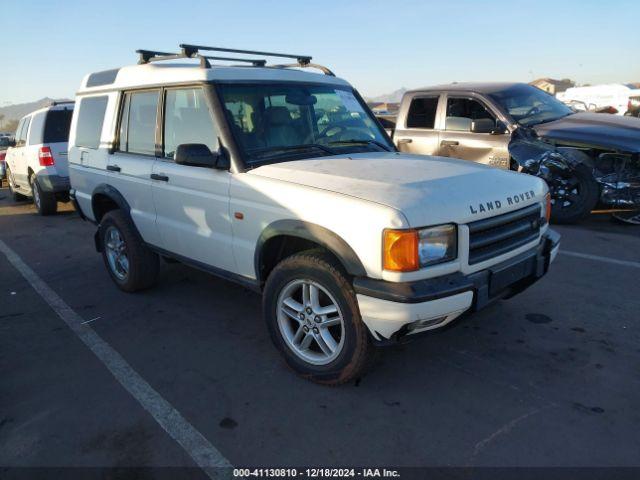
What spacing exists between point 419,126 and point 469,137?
0.91m

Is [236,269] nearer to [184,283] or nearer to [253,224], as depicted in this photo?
[253,224]

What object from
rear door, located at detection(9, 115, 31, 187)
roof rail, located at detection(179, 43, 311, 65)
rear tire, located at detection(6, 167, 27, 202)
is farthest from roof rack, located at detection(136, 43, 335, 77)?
rear tire, located at detection(6, 167, 27, 202)

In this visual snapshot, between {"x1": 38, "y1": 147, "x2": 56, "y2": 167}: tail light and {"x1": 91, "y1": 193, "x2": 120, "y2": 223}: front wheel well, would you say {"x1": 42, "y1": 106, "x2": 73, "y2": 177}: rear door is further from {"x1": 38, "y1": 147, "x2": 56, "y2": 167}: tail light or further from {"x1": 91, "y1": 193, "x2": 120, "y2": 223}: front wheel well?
{"x1": 91, "y1": 193, "x2": 120, "y2": 223}: front wheel well

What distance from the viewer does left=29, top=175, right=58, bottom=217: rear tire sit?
9195 millimetres

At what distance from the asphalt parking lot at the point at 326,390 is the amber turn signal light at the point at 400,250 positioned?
2.92ft

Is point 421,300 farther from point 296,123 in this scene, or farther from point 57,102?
point 57,102

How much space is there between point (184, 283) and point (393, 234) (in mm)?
3201

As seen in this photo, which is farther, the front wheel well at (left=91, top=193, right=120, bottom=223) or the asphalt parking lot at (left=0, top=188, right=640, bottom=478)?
the front wheel well at (left=91, top=193, right=120, bottom=223)

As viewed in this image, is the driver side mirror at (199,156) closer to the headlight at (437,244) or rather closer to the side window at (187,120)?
the side window at (187,120)

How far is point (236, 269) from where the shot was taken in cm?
358

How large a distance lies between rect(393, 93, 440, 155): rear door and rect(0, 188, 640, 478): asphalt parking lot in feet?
11.6

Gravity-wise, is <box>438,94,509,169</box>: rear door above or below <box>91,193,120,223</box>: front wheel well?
above

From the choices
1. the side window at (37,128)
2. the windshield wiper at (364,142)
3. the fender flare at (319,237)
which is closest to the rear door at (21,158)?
the side window at (37,128)

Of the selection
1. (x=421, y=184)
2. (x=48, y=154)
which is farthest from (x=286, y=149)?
(x=48, y=154)
